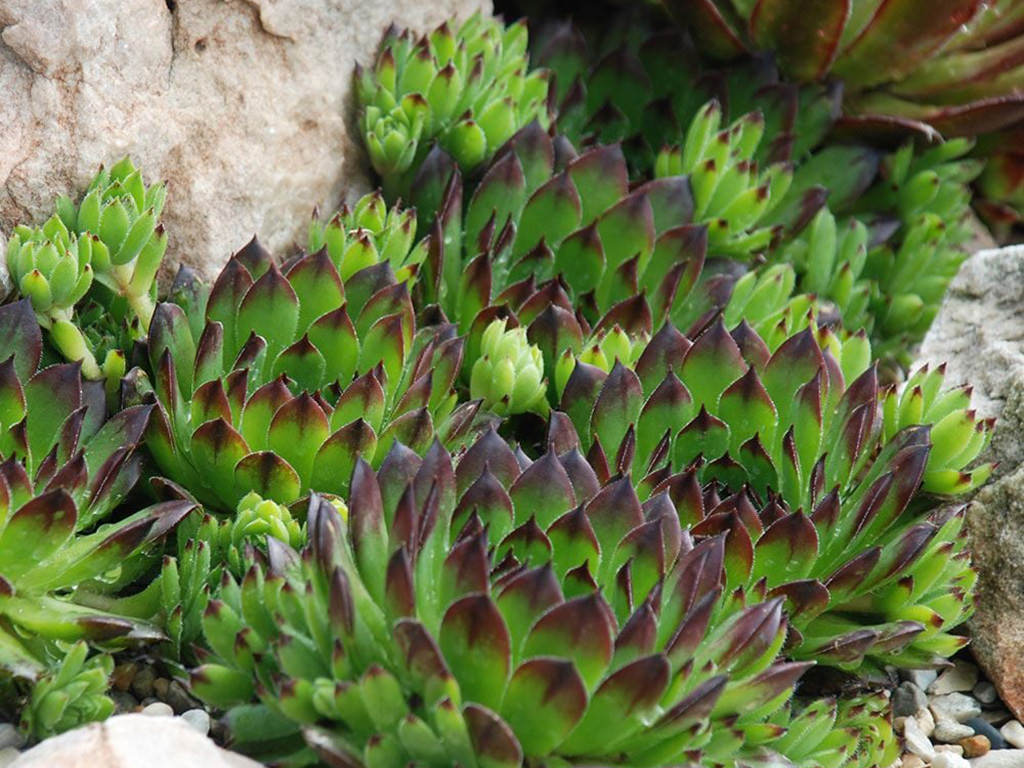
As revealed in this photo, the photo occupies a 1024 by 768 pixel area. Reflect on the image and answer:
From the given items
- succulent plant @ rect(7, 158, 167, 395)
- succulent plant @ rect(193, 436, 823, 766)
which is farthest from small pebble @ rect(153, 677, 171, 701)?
succulent plant @ rect(7, 158, 167, 395)

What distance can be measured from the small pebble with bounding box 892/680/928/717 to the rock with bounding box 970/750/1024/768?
167 millimetres

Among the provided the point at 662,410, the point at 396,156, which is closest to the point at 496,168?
the point at 396,156

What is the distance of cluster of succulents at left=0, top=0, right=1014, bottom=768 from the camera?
2107mm

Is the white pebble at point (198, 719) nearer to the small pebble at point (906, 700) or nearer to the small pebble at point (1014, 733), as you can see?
the small pebble at point (906, 700)

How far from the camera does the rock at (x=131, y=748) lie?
1947 mm

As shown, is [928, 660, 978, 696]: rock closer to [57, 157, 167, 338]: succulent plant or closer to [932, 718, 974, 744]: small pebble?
[932, 718, 974, 744]: small pebble

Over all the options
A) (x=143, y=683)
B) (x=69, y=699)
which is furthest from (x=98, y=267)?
(x=69, y=699)

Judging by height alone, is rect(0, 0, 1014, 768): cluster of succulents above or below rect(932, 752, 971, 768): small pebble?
above

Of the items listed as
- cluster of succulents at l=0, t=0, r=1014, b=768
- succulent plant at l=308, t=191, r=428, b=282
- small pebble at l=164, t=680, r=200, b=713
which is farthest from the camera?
succulent plant at l=308, t=191, r=428, b=282

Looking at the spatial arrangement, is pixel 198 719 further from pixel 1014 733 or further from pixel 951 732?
pixel 1014 733

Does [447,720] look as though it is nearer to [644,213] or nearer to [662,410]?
[662,410]

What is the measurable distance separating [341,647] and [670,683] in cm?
54

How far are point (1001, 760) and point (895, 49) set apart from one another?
7.41 feet

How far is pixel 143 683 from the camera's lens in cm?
249
